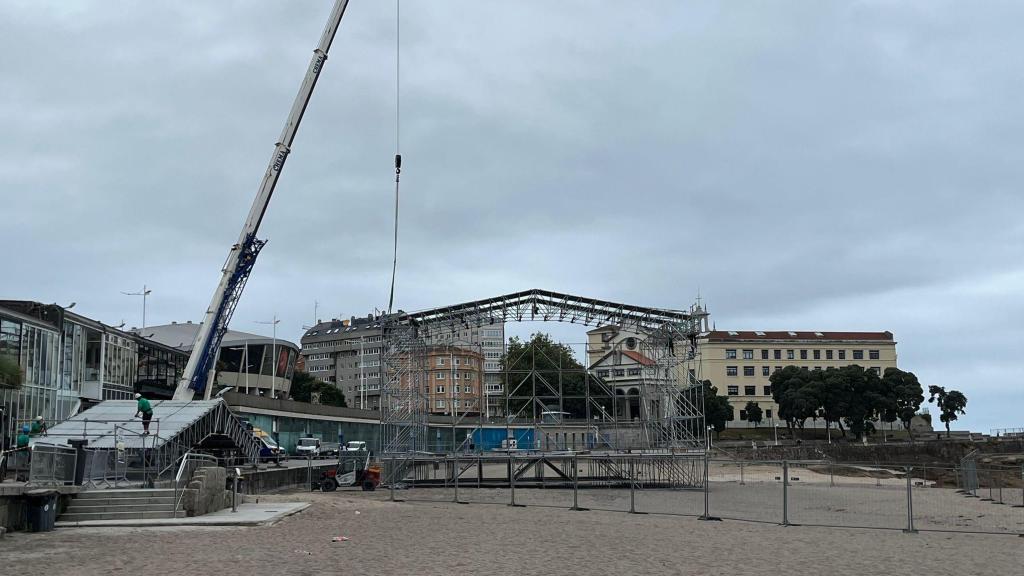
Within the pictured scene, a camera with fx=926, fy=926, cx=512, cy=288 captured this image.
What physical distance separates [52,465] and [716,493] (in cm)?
2081

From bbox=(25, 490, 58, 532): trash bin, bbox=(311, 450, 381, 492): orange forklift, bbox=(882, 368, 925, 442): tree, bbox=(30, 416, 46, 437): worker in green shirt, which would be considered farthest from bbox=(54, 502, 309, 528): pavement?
bbox=(882, 368, 925, 442): tree

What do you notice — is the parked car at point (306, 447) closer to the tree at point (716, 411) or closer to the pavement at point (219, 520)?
the pavement at point (219, 520)

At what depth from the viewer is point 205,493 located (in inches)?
855

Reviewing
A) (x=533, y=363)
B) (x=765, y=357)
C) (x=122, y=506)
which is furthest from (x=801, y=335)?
(x=122, y=506)

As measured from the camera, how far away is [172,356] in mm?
59750

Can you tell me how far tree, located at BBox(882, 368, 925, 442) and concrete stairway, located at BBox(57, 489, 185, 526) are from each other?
8624 centimetres

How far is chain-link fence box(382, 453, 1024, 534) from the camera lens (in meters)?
22.0

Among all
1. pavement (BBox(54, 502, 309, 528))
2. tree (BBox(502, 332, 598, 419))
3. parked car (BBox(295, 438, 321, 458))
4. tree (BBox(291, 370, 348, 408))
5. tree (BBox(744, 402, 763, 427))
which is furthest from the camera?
tree (BBox(291, 370, 348, 408))

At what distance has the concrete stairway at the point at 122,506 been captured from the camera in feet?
66.2

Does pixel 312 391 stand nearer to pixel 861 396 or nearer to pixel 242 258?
pixel 861 396

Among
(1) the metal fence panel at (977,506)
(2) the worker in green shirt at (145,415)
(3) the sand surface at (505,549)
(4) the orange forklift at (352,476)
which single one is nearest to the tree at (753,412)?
(1) the metal fence panel at (977,506)

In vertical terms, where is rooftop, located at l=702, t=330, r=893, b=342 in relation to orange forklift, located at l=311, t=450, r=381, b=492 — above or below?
above

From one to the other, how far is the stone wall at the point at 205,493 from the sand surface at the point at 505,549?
2.11m

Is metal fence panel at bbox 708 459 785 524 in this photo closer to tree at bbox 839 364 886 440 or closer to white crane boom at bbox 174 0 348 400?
white crane boom at bbox 174 0 348 400
